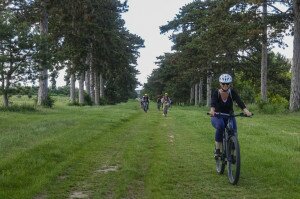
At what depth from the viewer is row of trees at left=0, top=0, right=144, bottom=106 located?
26031 millimetres

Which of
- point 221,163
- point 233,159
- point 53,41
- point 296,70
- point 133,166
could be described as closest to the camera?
point 233,159

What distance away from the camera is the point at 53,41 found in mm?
35969

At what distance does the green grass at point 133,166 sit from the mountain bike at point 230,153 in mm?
207

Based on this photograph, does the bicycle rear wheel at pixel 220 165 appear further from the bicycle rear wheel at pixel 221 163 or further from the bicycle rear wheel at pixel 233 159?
the bicycle rear wheel at pixel 233 159

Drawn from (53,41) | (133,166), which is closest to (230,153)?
(133,166)

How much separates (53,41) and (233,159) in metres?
29.7

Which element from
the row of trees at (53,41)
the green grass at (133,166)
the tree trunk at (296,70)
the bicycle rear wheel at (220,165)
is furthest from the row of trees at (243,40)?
the bicycle rear wheel at (220,165)

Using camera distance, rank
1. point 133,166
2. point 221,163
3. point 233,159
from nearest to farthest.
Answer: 1. point 233,159
2. point 221,163
3. point 133,166

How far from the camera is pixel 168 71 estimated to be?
7262 centimetres

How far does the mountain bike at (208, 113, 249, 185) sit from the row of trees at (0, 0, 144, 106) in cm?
1896

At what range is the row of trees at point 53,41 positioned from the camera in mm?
26031

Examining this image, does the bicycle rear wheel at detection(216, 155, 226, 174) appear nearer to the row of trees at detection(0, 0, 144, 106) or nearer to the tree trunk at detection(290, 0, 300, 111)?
the row of trees at detection(0, 0, 144, 106)

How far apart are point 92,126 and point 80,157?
7.72 meters

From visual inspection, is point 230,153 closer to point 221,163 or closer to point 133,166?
point 221,163
